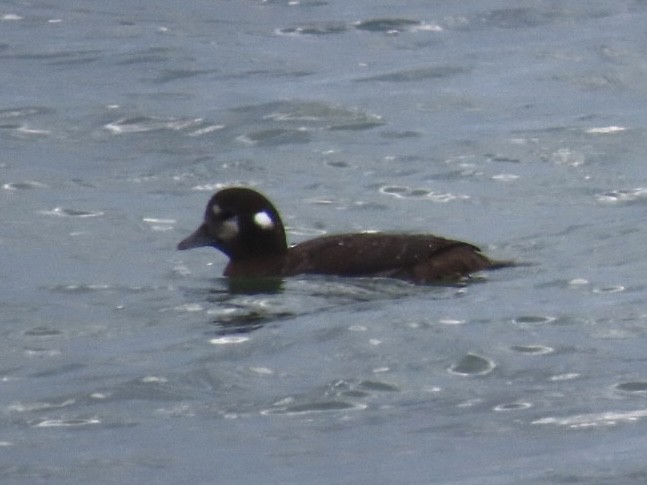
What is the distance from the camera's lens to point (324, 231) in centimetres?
1271

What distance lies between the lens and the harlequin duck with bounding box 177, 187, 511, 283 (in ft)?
34.6

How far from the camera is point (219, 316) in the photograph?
10.1 metres

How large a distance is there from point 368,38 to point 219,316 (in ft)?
35.4

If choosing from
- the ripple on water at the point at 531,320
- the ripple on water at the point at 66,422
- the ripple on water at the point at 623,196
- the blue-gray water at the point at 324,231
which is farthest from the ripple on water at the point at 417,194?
the ripple on water at the point at 66,422

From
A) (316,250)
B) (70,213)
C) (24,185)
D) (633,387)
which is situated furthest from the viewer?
(24,185)

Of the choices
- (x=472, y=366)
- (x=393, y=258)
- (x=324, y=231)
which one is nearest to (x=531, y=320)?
(x=472, y=366)

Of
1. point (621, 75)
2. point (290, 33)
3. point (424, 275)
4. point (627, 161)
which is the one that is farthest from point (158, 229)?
point (290, 33)

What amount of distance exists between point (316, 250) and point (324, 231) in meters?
1.97

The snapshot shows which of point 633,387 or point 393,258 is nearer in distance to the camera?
point 633,387

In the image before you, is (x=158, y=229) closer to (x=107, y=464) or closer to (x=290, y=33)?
(x=107, y=464)

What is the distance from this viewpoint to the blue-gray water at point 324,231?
7.54 metres

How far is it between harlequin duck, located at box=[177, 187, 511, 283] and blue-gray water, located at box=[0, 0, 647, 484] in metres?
0.12

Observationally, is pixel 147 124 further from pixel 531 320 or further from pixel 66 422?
pixel 66 422

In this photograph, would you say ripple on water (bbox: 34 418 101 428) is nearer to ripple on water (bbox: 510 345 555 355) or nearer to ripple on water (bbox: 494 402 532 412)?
ripple on water (bbox: 494 402 532 412)
